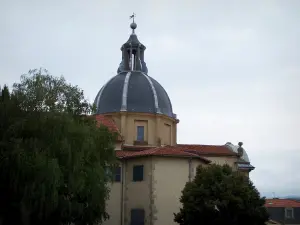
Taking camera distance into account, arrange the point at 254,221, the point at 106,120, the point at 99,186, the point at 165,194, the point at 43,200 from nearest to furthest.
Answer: the point at 43,200, the point at 99,186, the point at 254,221, the point at 165,194, the point at 106,120

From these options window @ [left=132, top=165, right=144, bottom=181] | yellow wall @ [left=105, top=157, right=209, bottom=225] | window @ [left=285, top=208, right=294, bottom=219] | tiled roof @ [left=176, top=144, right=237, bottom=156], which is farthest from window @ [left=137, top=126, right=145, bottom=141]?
window @ [left=285, top=208, right=294, bottom=219]

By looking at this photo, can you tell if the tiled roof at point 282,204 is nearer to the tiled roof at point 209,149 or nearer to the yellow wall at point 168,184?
the tiled roof at point 209,149

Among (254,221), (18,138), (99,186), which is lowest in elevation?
(254,221)

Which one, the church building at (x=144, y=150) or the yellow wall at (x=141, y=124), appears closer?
the church building at (x=144, y=150)

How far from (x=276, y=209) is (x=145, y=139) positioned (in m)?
26.7

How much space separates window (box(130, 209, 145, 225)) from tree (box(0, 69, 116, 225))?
28.8 feet

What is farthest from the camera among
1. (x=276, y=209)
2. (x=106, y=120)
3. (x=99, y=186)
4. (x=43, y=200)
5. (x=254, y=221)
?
(x=276, y=209)

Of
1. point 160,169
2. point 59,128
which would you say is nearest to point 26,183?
point 59,128

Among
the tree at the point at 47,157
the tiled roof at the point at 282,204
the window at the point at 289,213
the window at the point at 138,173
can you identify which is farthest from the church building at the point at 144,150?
the window at the point at 289,213

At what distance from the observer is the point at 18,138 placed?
26344 mm

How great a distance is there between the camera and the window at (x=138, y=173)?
128 feet

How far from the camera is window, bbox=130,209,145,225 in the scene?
3828 cm

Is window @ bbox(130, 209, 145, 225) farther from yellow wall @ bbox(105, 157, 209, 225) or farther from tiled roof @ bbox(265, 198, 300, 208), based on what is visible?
tiled roof @ bbox(265, 198, 300, 208)

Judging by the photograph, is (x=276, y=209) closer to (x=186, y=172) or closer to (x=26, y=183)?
(x=186, y=172)
